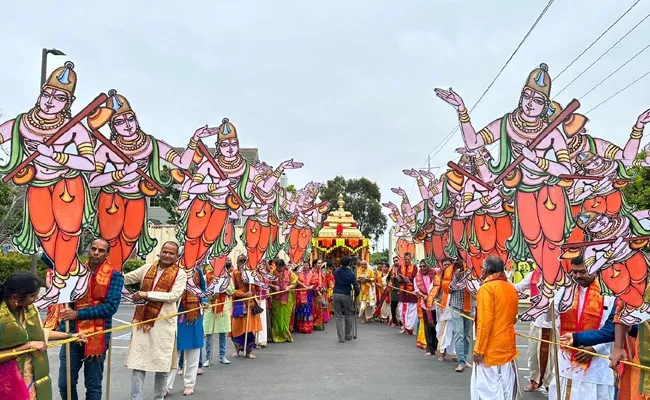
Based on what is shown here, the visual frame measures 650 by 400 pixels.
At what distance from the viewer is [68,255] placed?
532 centimetres

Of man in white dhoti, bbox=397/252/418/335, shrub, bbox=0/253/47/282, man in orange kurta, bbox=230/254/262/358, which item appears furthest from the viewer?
shrub, bbox=0/253/47/282

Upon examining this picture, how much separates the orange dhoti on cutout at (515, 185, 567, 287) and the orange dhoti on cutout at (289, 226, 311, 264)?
337 inches

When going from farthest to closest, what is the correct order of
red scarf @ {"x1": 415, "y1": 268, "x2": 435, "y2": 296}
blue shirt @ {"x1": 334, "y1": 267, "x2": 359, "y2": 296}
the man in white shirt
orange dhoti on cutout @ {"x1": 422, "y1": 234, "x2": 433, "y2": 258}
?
blue shirt @ {"x1": 334, "y1": 267, "x2": 359, "y2": 296} < orange dhoti on cutout @ {"x1": 422, "y1": 234, "x2": 433, "y2": 258} < red scarf @ {"x1": 415, "y1": 268, "x2": 435, "y2": 296} < the man in white shirt

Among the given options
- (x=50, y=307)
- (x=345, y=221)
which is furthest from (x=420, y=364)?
(x=345, y=221)

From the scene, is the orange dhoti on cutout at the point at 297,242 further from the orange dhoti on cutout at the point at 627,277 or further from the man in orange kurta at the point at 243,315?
the orange dhoti on cutout at the point at 627,277

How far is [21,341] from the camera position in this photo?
158 inches

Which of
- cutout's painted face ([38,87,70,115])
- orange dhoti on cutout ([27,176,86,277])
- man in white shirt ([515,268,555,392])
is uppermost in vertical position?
cutout's painted face ([38,87,70,115])

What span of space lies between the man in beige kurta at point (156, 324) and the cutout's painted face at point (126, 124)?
1.29m

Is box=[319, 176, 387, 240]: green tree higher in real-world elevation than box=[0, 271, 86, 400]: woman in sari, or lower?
higher

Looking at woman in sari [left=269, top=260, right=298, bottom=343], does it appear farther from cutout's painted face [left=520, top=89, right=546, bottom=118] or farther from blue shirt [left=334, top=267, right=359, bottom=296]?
cutout's painted face [left=520, top=89, right=546, bottom=118]

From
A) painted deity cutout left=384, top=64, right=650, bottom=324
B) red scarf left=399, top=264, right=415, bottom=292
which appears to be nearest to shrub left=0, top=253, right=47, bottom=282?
red scarf left=399, top=264, right=415, bottom=292

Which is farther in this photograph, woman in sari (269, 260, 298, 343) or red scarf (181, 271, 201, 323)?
woman in sari (269, 260, 298, 343)

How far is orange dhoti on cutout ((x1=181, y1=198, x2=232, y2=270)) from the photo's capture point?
732cm

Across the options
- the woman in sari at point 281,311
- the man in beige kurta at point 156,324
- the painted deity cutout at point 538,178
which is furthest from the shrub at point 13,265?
the painted deity cutout at point 538,178
